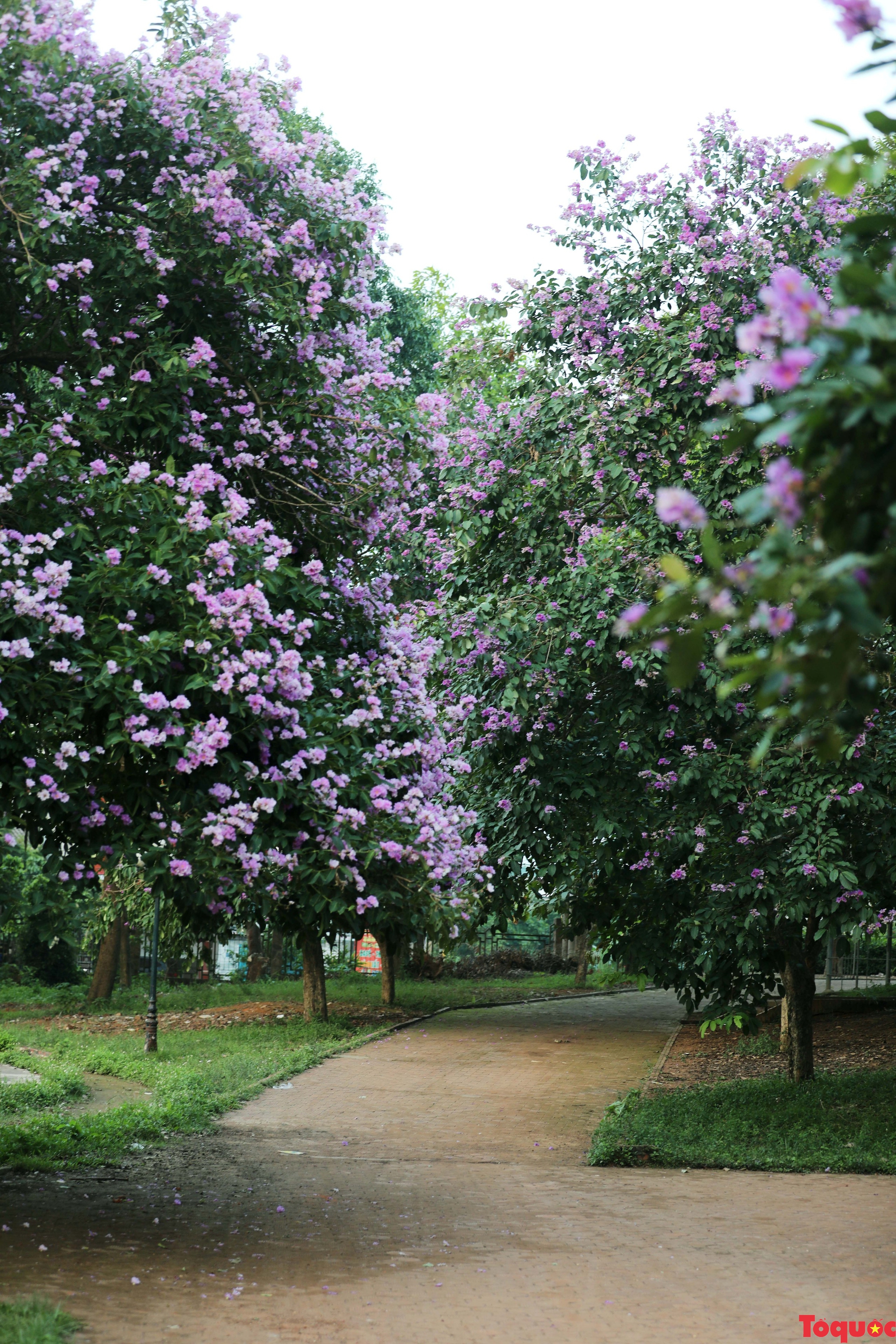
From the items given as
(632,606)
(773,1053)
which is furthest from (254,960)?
(632,606)

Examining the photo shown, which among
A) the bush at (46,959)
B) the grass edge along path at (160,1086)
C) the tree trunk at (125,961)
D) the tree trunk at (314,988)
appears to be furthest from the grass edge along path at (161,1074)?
the bush at (46,959)

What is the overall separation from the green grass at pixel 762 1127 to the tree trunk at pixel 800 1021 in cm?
23

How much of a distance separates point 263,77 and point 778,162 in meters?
4.93

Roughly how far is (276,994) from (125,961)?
434 cm

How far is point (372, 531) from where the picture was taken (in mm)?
8773

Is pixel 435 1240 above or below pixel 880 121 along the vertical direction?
below

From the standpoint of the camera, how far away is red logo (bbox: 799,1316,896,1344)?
A: 625cm

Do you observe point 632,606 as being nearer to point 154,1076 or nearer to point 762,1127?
point 762,1127

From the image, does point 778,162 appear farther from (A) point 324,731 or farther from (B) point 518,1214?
(B) point 518,1214

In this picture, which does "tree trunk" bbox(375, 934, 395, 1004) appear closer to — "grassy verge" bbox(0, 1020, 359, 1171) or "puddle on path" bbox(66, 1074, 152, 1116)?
"grassy verge" bbox(0, 1020, 359, 1171)

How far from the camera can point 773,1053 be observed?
17.3 m

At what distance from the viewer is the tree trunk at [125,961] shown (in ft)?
89.0

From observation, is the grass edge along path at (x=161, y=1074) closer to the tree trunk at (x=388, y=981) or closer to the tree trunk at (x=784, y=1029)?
the tree trunk at (x=388, y=981)

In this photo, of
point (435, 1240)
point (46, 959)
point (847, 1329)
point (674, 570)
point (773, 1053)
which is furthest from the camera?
point (46, 959)
